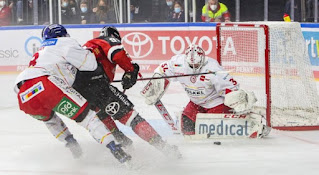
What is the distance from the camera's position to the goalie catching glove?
5.23 m

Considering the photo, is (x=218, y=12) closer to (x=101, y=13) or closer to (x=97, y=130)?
(x=101, y=13)

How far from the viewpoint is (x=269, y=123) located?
5.80m

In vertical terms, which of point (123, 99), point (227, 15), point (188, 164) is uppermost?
point (227, 15)

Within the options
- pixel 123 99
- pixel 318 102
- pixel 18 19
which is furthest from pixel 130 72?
pixel 18 19

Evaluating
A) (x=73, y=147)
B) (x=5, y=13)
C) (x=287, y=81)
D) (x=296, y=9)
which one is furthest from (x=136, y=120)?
(x=5, y=13)

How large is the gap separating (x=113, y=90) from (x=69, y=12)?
619 cm

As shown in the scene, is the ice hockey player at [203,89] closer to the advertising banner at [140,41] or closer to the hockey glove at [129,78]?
the hockey glove at [129,78]

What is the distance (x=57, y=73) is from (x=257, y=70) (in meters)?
2.37

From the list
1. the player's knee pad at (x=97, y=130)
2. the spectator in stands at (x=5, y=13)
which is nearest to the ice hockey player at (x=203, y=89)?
the player's knee pad at (x=97, y=130)

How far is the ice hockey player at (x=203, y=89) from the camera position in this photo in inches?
208

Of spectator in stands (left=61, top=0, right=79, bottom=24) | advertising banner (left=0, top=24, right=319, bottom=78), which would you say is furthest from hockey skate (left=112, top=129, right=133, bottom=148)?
spectator in stands (left=61, top=0, right=79, bottom=24)

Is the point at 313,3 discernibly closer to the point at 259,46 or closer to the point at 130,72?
the point at 259,46

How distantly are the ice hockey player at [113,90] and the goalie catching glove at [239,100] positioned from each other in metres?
0.73

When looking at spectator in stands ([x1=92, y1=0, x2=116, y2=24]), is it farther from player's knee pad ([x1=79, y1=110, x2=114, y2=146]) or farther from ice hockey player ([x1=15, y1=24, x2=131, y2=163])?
player's knee pad ([x1=79, y1=110, x2=114, y2=146])
